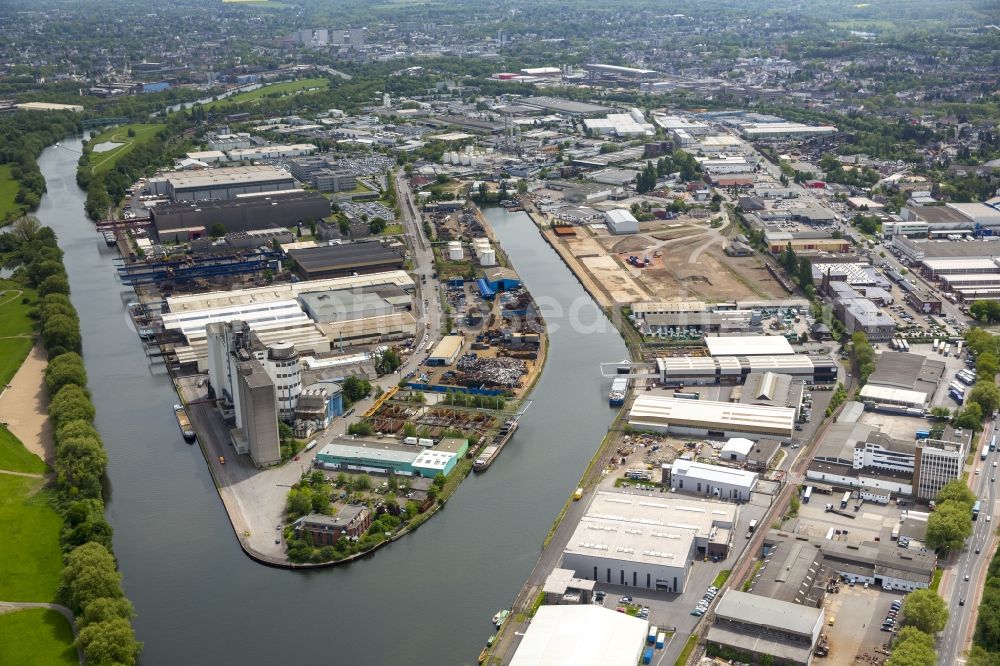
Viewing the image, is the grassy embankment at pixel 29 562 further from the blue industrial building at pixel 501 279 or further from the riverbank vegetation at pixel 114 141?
the riverbank vegetation at pixel 114 141

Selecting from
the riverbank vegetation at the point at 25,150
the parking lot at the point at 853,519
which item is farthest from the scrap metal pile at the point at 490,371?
the riverbank vegetation at the point at 25,150

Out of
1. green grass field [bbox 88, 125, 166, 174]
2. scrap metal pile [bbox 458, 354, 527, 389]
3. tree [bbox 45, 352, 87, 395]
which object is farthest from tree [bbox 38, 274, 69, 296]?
green grass field [bbox 88, 125, 166, 174]

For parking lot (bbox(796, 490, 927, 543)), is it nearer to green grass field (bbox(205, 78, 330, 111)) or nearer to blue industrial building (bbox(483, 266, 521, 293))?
blue industrial building (bbox(483, 266, 521, 293))

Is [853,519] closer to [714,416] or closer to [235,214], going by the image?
[714,416]

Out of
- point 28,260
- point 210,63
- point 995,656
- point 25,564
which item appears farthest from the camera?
point 210,63

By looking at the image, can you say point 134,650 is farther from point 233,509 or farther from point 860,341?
point 860,341

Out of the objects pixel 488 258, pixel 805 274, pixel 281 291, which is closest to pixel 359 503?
pixel 281 291

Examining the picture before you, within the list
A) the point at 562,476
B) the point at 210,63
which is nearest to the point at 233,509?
the point at 562,476
